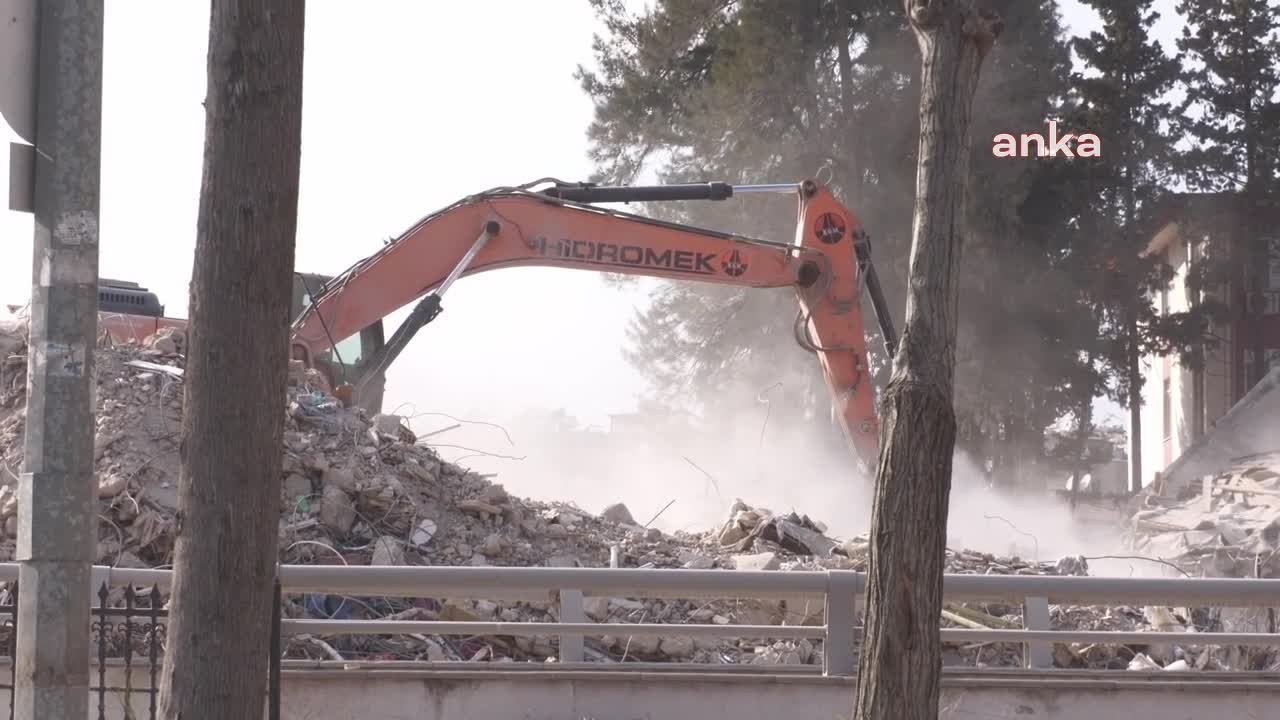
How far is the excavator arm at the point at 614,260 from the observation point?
14695 mm

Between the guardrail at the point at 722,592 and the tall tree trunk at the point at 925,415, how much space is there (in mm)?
2484

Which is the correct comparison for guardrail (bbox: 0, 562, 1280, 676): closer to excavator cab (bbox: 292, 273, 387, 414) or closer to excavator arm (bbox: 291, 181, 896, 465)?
excavator arm (bbox: 291, 181, 896, 465)

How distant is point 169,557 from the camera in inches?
426

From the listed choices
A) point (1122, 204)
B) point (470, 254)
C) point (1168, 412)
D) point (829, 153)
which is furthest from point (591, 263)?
point (1168, 412)

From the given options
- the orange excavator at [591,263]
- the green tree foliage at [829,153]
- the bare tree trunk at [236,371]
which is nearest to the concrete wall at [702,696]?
the bare tree trunk at [236,371]

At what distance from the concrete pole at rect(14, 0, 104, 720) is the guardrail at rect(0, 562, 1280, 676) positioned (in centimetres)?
310

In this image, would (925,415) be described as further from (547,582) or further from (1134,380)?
(1134,380)

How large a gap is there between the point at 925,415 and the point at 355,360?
39.9 ft

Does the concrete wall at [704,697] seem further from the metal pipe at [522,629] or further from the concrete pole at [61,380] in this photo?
the concrete pole at [61,380]

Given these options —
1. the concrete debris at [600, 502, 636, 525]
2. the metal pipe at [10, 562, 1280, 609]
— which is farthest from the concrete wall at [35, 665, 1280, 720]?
the concrete debris at [600, 502, 636, 525]

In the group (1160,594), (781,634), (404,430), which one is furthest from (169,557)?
(1160,594)

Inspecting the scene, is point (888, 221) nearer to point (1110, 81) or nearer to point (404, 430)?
point (1110, 81)

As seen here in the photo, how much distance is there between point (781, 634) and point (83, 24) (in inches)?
189

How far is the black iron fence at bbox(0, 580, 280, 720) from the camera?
635cm
